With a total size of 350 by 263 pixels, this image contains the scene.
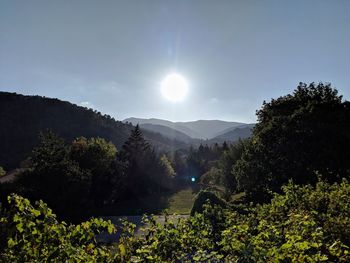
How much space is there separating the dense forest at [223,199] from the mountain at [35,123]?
57.6 metres

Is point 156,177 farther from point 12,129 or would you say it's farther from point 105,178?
point 12,129

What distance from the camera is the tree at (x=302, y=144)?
88.8ft

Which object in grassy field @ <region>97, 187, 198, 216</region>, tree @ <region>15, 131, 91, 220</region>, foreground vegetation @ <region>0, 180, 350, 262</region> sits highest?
foreground vegetation @ <region>0, 180, 350, 262</region>

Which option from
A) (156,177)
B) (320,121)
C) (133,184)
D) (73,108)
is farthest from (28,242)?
(73,108)

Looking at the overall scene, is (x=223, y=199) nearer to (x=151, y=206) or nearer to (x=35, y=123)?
(x=151, y=206)

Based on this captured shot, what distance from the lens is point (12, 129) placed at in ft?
340

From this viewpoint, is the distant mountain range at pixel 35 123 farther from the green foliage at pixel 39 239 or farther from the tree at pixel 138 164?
the green foliage at pixel 39 239

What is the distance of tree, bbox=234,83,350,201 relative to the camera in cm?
2708

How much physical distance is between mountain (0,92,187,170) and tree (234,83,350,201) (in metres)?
79.4

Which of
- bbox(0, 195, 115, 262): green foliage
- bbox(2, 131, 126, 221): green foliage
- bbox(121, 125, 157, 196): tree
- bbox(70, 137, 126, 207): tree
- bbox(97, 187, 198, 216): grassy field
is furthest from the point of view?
bbox(121, 125, 157, 196): tree

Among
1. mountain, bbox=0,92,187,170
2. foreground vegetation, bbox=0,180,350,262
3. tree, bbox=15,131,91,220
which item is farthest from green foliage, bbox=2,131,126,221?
mountain, bbox=0,92,187,170

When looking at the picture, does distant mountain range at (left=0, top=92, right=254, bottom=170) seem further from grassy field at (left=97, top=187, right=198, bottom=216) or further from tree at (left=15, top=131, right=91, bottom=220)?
Result: tree at (left=15, top=131, right=91, bottom=220)

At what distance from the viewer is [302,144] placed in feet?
92.2

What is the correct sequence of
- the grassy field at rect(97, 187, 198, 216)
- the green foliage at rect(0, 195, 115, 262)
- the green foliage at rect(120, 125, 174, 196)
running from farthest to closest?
the green foliage at rect(120, 125, 174, 196)
the grassy field at rect(97, 187, 198, 216)
the green foliage at rect(0, 195, 115, 262)
